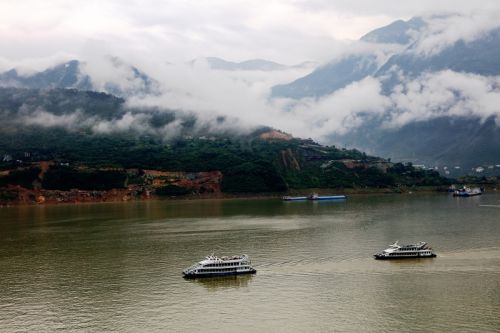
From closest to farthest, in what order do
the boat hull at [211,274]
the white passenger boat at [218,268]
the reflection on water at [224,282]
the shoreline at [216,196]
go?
the reflection on water at [224,282] < the boat hull at [211,274] < the white passenger boat at [218,268] < the shoreline at [216,196]

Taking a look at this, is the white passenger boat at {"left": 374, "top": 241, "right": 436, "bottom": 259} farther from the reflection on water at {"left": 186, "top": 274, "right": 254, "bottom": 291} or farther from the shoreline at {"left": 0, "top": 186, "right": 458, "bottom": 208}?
the shoreline at {"left": 0, "top": 186, "right": 458, "bottom": 208}

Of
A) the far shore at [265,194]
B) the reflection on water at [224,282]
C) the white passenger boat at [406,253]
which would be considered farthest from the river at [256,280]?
the far shore at [265,194]

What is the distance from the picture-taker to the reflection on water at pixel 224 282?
1998 inches

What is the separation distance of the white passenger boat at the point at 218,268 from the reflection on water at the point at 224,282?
49 centimetres

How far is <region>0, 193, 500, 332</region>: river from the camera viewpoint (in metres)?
40.4

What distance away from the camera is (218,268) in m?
54.1

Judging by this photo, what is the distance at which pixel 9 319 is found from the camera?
41.9 m

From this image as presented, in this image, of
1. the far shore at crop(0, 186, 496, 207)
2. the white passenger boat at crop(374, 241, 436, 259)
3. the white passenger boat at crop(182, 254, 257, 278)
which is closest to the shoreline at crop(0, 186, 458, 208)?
the far shore at crop(0, 186, 496, 207)

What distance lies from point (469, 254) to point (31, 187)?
4811 inches

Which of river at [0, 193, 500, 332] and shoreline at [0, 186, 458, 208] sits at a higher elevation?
shoreline at [0, 186, 458, 208]

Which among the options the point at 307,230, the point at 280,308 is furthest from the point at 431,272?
the point at 307,230

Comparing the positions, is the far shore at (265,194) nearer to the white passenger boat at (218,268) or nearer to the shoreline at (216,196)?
the shoreline at (216,196)

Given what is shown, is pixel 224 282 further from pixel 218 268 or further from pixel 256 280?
pixel 256 280

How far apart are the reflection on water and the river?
195mm
